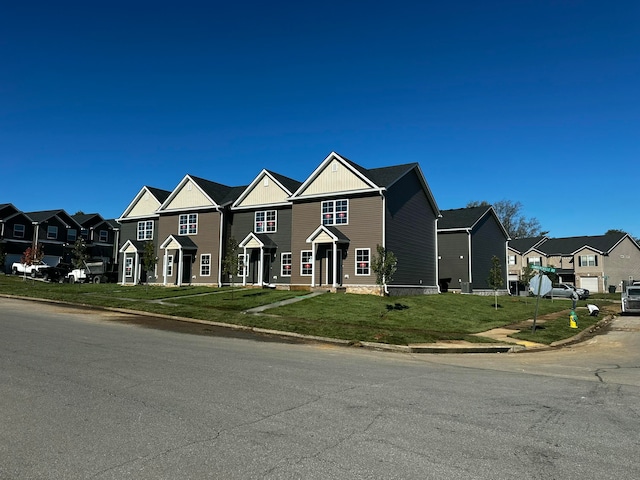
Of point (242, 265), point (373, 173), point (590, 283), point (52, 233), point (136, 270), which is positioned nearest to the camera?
point (242, 265)

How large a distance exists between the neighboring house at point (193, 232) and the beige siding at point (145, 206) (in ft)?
9.94

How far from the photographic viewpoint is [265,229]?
37344 mm

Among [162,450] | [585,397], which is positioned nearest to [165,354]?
[162,450]

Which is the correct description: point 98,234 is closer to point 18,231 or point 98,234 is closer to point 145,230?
point 18,231

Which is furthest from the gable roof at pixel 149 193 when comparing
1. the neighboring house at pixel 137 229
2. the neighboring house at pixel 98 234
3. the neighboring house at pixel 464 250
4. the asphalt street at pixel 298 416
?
the asphalt street at pixel 298 416

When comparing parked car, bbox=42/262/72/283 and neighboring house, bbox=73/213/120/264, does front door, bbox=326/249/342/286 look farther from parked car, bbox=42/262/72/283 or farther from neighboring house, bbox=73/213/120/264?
neighboring house, bbox=73/213/120/264

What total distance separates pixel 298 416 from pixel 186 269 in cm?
3574

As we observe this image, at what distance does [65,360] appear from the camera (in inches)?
382

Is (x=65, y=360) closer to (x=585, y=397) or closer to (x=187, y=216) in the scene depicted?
(x=585, y=397)

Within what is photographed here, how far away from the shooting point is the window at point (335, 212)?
32.8 m

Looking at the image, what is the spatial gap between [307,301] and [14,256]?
47.8 meters

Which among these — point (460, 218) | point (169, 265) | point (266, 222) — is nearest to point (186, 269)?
point (169, 265)

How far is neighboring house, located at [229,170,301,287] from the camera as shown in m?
35.9

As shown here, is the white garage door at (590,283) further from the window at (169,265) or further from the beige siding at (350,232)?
the window at (169,265)
